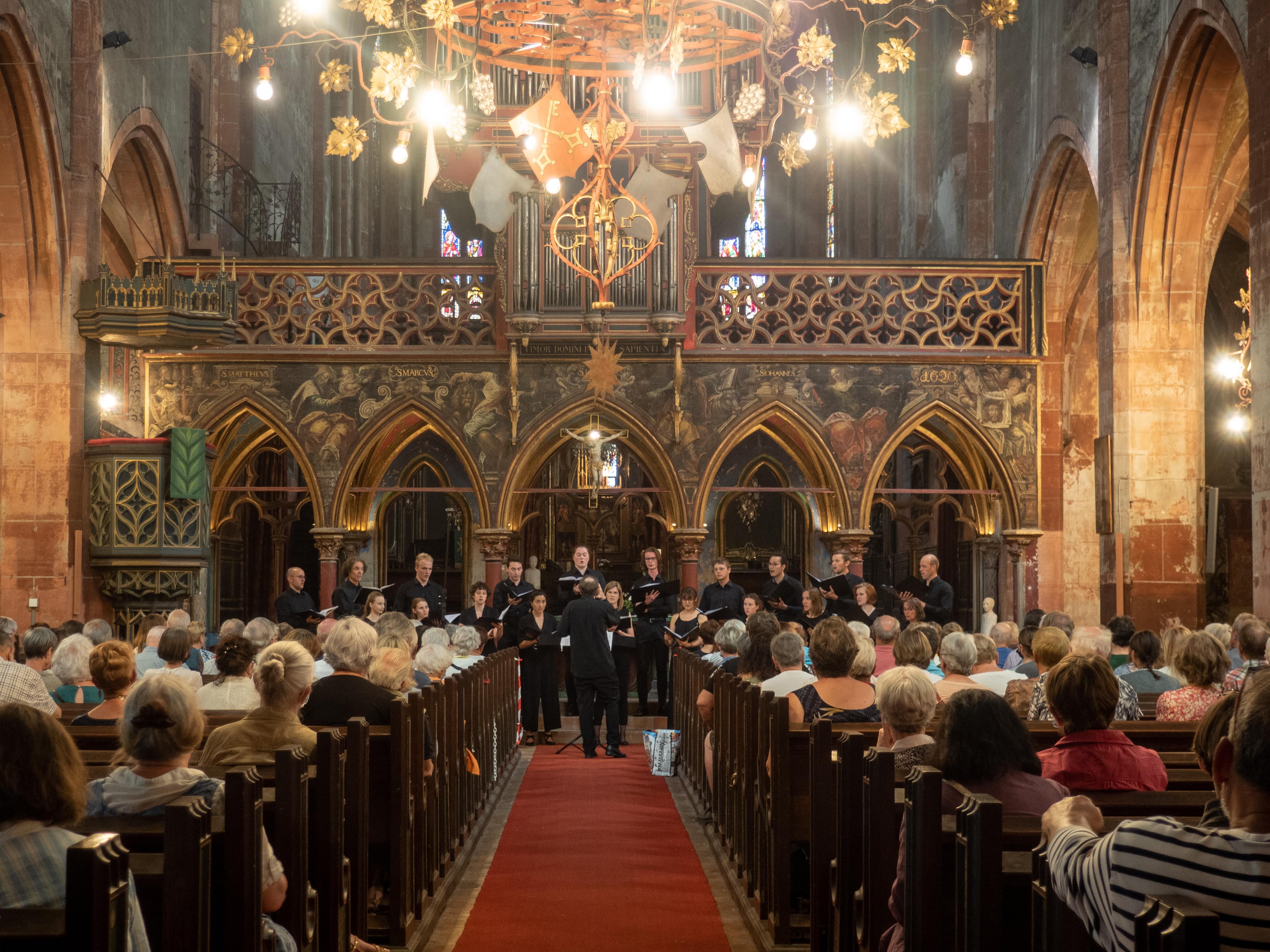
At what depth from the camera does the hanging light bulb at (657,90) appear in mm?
8094

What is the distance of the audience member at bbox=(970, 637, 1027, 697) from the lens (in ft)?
22.1

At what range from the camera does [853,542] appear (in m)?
15.8

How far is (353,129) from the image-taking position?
30.8 ft

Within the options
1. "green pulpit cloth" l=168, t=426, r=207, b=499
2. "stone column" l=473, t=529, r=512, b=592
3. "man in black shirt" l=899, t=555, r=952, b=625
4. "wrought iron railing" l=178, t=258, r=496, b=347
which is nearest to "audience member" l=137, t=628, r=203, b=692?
"green pulpit cloth" l=168, t=426, r=207, b=499

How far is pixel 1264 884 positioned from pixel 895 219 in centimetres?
2149

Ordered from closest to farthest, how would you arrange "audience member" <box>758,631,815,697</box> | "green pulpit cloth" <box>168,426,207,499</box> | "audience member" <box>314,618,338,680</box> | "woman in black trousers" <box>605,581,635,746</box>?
"audience member" <box>758,631,815,697</box>, "audience member" <box>314,618,338,680</box>, "green pulpit cloth" <box>168,426,207,499</box>, "woman in black trousers" <box>605,581,635,746</box>

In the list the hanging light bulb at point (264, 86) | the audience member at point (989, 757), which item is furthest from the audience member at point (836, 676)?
the hanging light bulb at point (264, 86)

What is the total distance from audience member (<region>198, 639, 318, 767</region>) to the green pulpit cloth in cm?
781

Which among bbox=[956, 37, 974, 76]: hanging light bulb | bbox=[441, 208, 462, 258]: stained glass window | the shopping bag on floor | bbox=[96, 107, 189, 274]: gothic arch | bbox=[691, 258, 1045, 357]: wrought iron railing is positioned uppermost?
bbox=[441, 208, 462, 258]: stained glass window

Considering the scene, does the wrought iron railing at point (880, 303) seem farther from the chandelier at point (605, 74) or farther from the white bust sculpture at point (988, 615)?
the chandelier at point (605, 74)

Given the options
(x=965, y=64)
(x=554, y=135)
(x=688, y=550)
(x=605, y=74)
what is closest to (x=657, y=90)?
(x=605, y=74)

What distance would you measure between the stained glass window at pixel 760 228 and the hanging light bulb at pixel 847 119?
56.5 ft

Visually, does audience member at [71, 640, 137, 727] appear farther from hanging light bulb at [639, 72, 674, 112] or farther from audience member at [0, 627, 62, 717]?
hanging light bulb at [639, 72, 674, 112]

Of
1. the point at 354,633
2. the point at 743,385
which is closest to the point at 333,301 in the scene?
the point at 743,385
